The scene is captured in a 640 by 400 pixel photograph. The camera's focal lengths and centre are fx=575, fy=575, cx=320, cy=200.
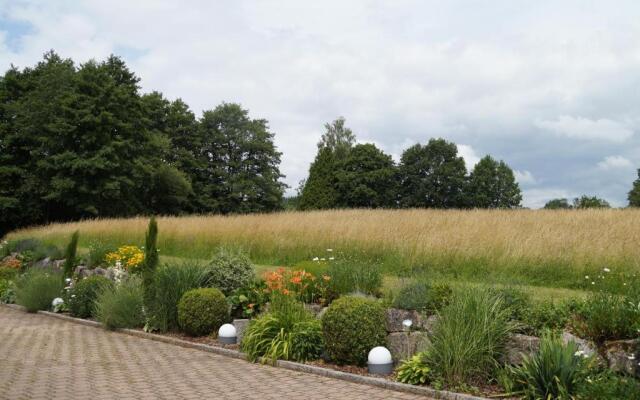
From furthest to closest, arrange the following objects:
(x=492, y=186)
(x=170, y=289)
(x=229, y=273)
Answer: (x=492, y=186) → (x=229, y=273) → (x=170, y=289)

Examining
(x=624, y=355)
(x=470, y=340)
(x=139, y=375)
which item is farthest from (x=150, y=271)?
(x=624, y=355)

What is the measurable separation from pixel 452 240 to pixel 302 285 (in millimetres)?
4404

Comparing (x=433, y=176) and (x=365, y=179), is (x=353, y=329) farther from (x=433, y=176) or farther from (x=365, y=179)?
(x=433, y=176)

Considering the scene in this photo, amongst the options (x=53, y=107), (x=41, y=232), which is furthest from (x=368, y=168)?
(x=41, y=232)

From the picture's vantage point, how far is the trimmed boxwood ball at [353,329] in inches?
282

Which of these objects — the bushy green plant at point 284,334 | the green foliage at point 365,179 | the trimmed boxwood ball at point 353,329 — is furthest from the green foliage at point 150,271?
the green foliage at point 365,179

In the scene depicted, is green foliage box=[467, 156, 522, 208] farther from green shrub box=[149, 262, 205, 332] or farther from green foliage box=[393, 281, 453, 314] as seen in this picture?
green foliage box=[393, 281, 453, 314]

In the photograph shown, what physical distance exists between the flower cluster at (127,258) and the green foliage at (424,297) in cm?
767

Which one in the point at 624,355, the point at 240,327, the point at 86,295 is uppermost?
the point at 624,355

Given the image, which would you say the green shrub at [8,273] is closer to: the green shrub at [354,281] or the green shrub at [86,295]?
the green shrub at [86,295]

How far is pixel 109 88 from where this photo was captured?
124 ft

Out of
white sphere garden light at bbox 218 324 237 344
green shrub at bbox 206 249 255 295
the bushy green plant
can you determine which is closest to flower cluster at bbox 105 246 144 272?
green shrub at bbox 206 249 255 295

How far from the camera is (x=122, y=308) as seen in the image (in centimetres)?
1091

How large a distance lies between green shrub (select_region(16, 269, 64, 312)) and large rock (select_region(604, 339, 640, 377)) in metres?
12.9
